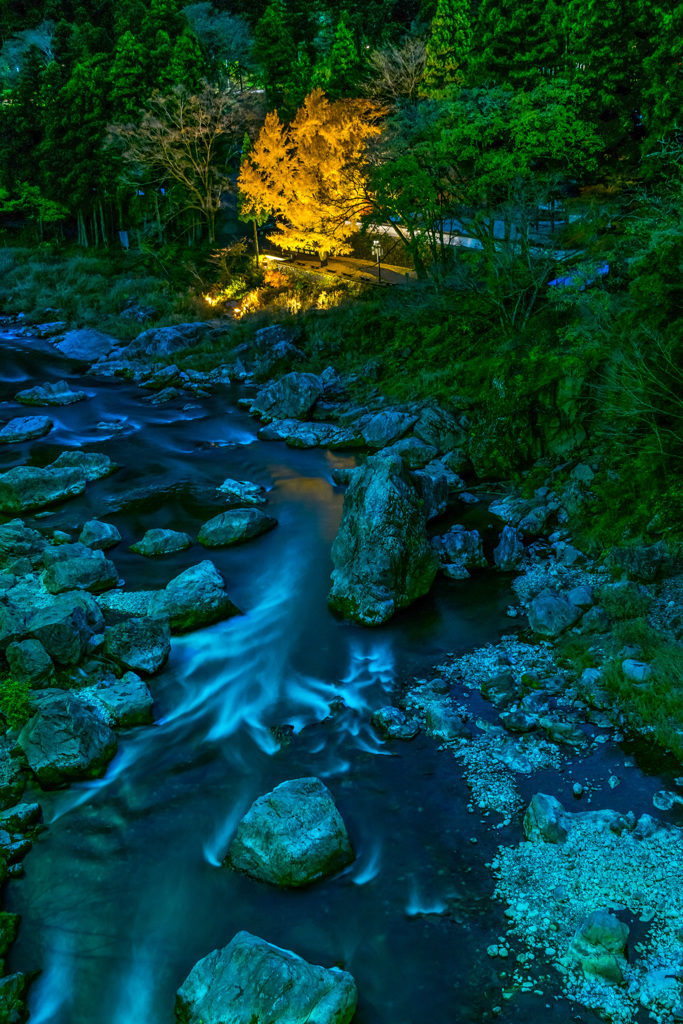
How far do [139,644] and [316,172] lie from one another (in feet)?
78.9

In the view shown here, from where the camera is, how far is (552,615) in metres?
12.1

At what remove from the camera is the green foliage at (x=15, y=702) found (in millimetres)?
10289

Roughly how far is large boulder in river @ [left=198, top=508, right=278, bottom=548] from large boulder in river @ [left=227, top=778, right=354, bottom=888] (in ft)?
24.8

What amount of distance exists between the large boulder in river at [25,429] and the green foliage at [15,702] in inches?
497

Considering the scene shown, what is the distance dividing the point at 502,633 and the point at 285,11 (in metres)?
54.1

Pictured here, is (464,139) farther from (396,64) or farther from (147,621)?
(147,621)

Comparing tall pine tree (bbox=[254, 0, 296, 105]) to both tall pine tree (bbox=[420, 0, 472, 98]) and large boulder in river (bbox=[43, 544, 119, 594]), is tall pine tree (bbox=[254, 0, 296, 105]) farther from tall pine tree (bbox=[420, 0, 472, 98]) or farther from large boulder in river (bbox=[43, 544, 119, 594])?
large boulder in river (bbox=[43, 544, 119, 594])

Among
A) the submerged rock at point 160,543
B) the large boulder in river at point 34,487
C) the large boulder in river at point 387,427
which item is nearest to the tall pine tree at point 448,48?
the large boulder in river at point 387,427

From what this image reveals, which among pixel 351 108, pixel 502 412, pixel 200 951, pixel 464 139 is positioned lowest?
pixel 200 951

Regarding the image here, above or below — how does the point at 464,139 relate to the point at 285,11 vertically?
below

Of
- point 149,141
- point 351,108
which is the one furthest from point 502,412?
point 149,141

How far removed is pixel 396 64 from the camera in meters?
31.5

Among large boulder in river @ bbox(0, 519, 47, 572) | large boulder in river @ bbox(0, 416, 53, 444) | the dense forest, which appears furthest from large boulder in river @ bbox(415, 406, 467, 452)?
large boulder in river @ bbox(0, 416, 53, 444)

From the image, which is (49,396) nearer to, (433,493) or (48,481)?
(48,481)
